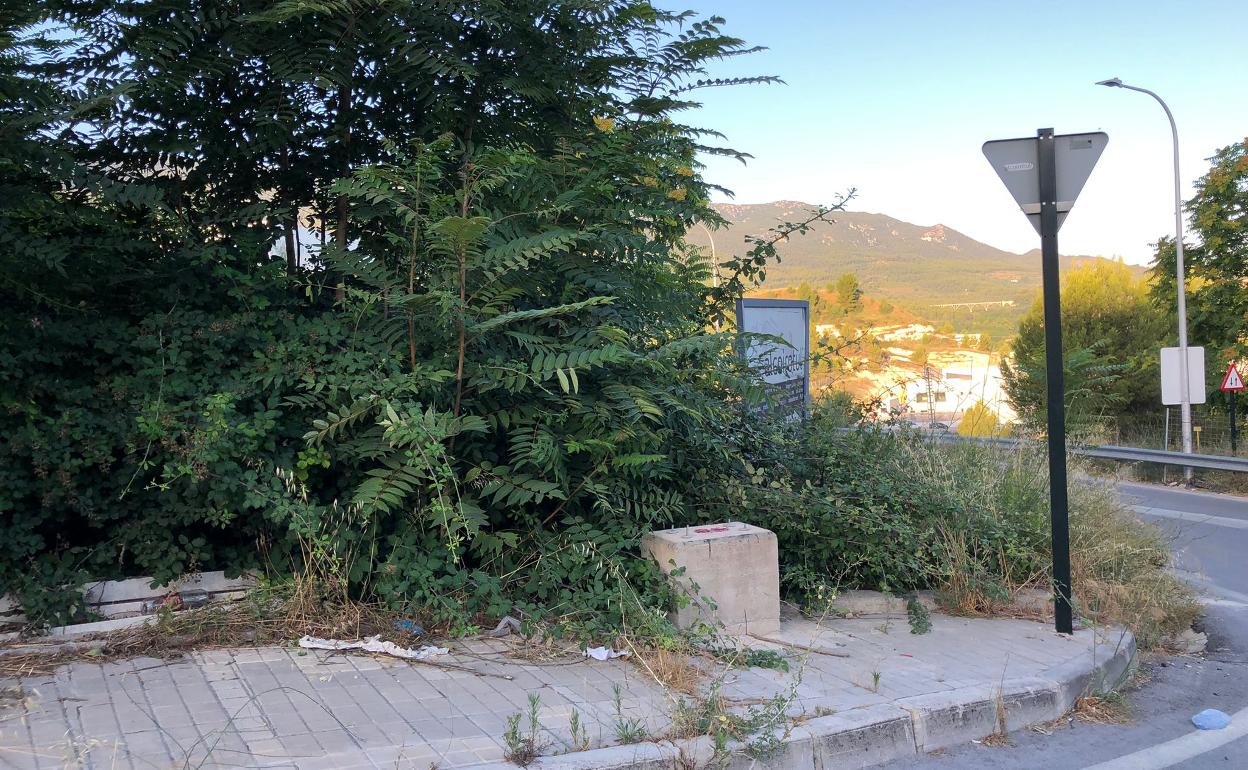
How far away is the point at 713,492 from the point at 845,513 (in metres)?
0.93

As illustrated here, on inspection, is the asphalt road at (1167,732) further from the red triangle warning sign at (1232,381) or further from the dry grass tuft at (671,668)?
the red triangle warning sign at (1232,381)

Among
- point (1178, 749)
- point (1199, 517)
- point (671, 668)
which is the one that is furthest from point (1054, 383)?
point (1199, 517)

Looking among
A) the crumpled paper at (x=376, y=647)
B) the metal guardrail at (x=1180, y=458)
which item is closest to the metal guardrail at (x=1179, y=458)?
the metal guardrail at (x=1180, y=458)

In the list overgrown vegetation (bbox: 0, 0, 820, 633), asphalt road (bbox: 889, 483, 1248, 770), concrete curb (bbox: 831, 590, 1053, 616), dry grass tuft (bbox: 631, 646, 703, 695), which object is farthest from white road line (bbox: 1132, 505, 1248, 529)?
dry grass tuft (bbox: 631, 646, 703, 695)

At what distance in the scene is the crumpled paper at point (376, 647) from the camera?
492cm

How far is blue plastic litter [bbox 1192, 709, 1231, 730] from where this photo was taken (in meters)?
4.79

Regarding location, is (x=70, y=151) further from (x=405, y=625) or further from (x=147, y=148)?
(x=405, y=625)

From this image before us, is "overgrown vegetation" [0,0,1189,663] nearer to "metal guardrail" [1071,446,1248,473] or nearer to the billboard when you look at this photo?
the billboard

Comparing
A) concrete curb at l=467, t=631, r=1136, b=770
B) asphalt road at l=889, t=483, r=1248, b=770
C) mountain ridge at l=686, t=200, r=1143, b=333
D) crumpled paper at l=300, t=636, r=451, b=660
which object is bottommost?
asphalt road at l=889, t=483, r=1248, b=770

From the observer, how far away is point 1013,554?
6602 millimetres

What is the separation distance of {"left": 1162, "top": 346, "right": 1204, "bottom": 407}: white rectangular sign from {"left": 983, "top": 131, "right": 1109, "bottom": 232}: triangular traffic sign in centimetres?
1734

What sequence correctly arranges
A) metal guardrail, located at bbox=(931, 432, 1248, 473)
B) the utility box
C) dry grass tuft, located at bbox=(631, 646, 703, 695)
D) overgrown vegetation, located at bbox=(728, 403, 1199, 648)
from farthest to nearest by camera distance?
metal guardrail, located at bbox=(931, 432, 1248, 473), overgrown vegetation, located at bbox=(728, 403, 1199, 648), the utility box, dry grass tuft, located at bbox=(631, 646, 703, 695)

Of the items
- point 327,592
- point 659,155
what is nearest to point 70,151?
point 327,592

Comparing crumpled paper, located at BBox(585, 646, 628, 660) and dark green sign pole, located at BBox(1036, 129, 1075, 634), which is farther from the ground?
dark green sign pole, located at BBox(1036, 129, 1075, 634)
